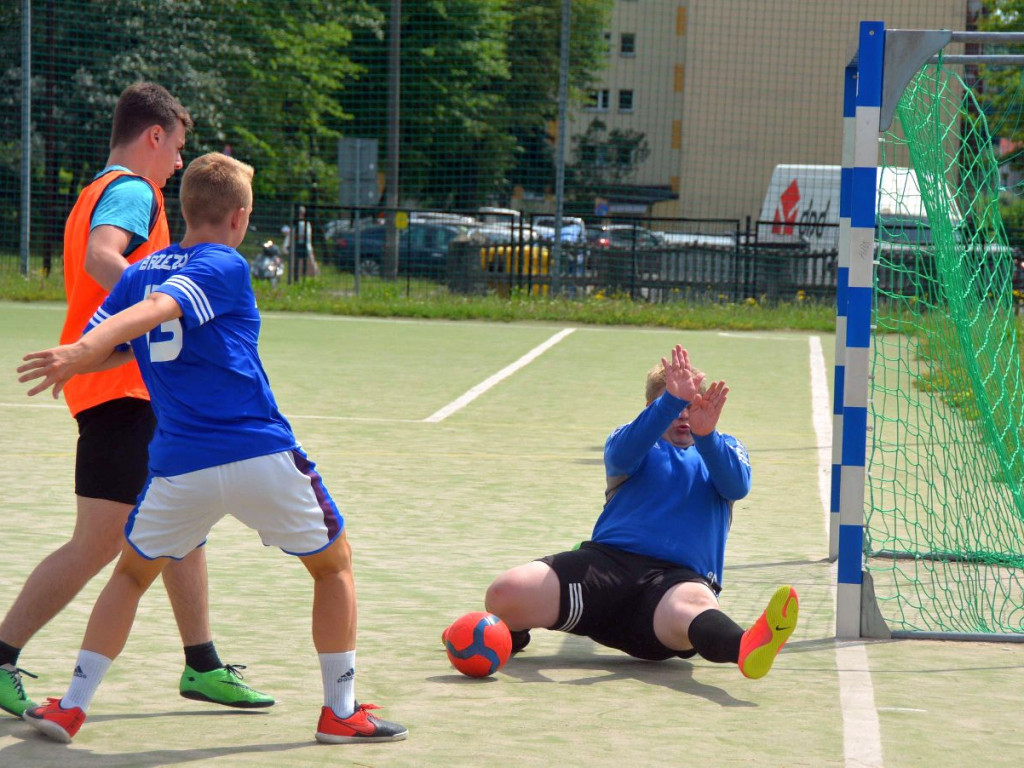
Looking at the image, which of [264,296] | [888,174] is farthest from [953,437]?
[264,296]

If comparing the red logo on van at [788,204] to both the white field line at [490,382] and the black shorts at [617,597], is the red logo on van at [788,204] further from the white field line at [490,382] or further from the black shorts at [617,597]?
the black shorts at [617,597]

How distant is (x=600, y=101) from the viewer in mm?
28594

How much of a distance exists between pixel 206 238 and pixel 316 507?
75 cm

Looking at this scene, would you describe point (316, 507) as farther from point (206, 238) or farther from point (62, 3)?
point (62, 3)

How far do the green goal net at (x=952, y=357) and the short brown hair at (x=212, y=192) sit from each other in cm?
267

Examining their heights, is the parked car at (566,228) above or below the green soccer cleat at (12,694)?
above

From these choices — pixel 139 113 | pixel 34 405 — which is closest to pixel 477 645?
pixel 139 113

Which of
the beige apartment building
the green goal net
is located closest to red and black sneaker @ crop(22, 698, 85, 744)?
the green goal net

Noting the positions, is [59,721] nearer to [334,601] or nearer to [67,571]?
[67,571]

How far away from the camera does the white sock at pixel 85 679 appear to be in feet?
12.6

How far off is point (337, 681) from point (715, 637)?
1195 millimetres

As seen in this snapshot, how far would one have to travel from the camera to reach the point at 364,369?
14273mm

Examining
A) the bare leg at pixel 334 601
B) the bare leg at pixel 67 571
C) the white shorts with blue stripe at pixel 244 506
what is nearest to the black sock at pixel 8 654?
the bare leg at pixel 67 571

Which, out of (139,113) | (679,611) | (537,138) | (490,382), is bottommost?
(490,382)
